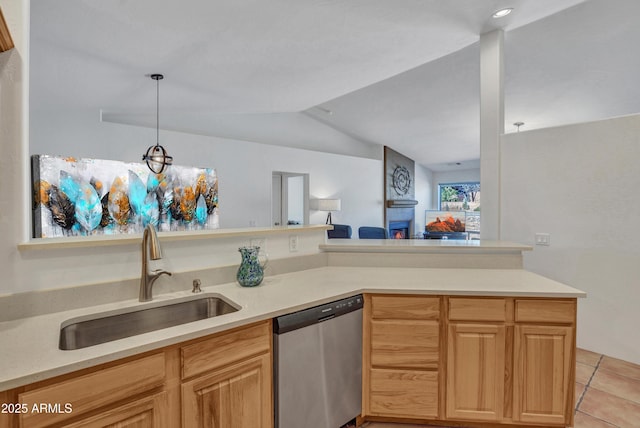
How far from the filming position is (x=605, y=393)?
224 cm

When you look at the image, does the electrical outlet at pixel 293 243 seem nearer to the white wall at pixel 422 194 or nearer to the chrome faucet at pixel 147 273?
the chrome faucet at pixel 147 273

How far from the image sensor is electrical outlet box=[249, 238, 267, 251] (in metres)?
2.03

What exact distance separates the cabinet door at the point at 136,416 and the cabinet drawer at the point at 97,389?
3cm

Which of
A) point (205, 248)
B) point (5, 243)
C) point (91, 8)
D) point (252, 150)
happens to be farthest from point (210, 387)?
point (252, 150)

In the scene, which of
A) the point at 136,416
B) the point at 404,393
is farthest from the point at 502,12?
the point at 136,416

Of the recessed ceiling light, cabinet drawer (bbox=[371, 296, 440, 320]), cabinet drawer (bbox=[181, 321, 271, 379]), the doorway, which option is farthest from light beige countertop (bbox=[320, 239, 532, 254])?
the doorway

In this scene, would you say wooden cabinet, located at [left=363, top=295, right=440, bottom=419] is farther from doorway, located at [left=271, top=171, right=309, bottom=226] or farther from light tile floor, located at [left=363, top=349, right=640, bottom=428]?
doorway, located at [left=271, top=171, right=309, bottom=226]

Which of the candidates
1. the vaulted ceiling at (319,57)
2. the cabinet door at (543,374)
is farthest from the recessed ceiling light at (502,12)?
the cabinet door at (543,374)

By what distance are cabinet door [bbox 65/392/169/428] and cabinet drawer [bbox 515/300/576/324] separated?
167 cm

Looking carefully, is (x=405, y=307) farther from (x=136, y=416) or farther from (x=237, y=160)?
A: (x=237, y=160)

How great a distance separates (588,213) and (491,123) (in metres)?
1.10

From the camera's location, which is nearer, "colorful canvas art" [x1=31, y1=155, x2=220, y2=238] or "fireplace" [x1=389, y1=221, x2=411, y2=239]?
"colorful canvas art" [x1=31, y1=155, x2=220, y2=238]

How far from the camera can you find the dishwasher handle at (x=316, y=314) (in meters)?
1.49

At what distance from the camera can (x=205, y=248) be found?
6.05ft
